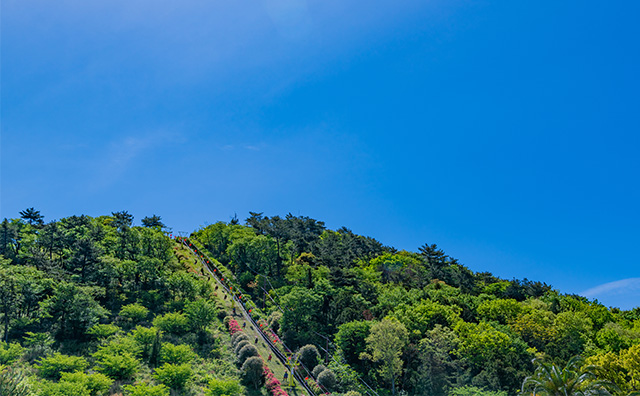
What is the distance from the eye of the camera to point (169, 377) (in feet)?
101

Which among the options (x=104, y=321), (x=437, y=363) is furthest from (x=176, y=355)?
(x=437, y=363)

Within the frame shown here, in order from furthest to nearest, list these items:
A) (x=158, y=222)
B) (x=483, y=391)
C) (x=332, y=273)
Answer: (x=158, y=222)
(x=332, y=273)
(x=483, y=391)

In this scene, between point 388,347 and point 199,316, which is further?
point 199,316

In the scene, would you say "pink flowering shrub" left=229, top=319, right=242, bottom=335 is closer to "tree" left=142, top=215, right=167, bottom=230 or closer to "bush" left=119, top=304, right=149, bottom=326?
"bush" left=119, top=304, right=149, bottom=326

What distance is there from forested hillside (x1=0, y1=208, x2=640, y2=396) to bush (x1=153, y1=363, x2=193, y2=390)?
0.10 meters

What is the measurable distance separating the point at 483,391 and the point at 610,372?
36.1 feet

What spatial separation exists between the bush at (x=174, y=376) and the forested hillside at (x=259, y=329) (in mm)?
102

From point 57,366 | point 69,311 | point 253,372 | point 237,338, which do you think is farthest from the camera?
point 237,338

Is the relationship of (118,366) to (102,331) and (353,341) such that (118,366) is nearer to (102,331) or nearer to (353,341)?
(102,331)

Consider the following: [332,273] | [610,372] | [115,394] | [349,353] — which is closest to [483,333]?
[610,372]

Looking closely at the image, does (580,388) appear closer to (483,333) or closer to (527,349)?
(483,333)

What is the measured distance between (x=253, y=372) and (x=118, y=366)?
464 inches

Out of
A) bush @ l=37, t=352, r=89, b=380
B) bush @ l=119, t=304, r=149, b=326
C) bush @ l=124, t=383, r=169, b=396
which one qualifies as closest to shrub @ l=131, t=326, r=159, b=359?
bush @ l=119, t=304, r=149, b=326

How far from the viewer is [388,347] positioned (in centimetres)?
3941
